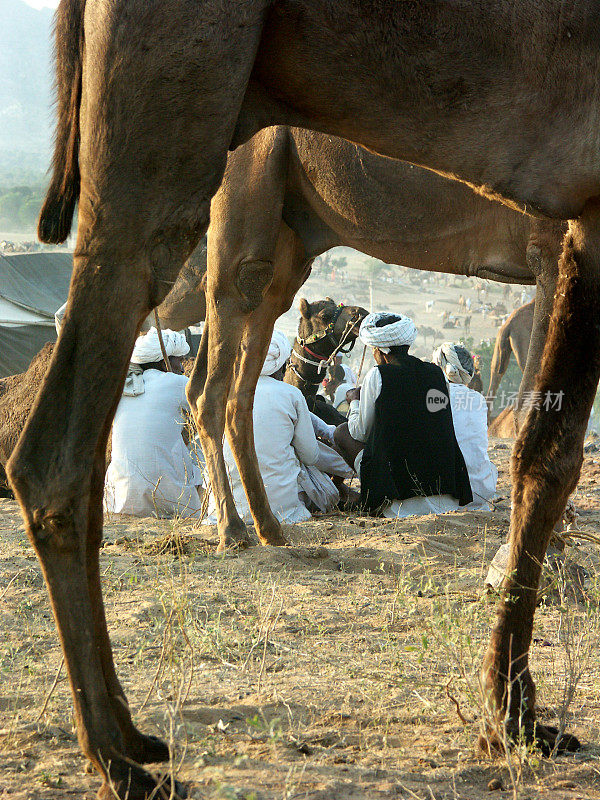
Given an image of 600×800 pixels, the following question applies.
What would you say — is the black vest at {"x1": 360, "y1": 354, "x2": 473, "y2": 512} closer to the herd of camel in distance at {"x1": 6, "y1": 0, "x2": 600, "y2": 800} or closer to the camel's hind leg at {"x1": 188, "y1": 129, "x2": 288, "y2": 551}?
the camel's hind leg at {"x1": 188, "y1": 129, "x2": 288, "y2": 551}

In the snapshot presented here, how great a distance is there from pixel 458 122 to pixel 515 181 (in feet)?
0.71

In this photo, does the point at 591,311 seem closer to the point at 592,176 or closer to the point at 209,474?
the point at 592,176

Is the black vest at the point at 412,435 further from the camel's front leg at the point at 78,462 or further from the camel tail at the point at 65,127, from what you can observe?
the camel's front leg at the point at 78,462

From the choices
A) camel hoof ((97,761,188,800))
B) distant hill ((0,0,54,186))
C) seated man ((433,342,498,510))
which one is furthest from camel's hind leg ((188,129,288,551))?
distant hill ((0,0,54,186))

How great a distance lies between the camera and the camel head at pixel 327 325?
925cm

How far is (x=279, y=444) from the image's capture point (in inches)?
265

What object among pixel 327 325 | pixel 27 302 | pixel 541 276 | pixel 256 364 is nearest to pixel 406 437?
pixel 256 364

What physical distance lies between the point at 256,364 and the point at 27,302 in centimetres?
1506

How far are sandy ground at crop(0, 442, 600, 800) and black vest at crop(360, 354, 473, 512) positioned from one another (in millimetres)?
1544

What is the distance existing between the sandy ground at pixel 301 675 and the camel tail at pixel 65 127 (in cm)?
121

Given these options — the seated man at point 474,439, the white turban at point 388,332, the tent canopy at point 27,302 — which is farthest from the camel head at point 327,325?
the tent canopy at point 27,302

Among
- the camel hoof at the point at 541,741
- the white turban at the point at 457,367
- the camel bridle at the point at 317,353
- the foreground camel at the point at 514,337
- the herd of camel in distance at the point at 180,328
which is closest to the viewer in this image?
the camel hoof at the point at 541,741

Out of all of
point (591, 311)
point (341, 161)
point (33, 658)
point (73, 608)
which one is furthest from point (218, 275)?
point (73, 608)

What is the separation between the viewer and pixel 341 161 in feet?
16.5
